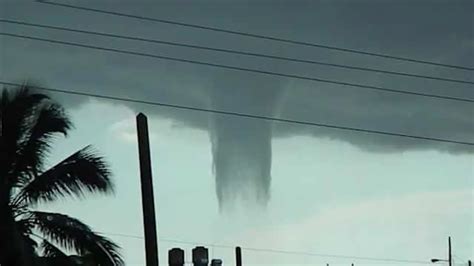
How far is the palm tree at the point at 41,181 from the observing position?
2411 centimetres

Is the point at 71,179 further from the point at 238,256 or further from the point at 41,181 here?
the point at 238,256

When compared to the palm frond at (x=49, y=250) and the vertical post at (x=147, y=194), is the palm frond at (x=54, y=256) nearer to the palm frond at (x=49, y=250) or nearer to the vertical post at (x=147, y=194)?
the palm frond at (x=49, y=250)

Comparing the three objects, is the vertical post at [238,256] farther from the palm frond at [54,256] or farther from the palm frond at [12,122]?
the palm frond at [12,122]

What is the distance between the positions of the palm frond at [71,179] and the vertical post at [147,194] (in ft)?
7.68

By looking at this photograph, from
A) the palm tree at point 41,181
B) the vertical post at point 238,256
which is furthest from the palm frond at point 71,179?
the vertical post at point 238,256

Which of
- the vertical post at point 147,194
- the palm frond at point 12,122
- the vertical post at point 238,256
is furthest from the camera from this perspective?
the vertical post at point 238,256

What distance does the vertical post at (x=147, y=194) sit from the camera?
21.4 metres

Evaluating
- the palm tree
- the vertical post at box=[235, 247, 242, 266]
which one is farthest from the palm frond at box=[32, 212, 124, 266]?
the vertical post at box=[235, 247, 242, 266]

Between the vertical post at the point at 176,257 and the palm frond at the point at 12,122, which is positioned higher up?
the palm frond at the point at 12,122

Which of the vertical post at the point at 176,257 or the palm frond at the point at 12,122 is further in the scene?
the palm frond at the point at 12,122

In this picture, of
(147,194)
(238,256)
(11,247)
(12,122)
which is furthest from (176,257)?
(238,256)

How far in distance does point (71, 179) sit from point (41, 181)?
668 mm

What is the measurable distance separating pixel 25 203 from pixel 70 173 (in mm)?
1189

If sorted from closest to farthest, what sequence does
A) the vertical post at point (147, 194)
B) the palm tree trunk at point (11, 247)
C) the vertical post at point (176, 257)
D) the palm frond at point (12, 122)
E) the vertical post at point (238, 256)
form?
the vertical post at point (147, 194)
the palm tree trunk at point (11, 247)
the vertical post at point (176, 257)
the palm frond at point (12, 122)
the vertical post at point (238, 256)
